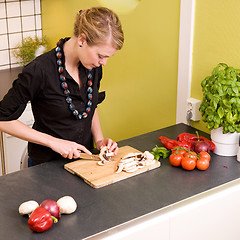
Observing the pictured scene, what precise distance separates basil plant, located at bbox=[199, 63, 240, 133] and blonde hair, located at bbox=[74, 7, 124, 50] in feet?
1.45

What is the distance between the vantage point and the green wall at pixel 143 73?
222 centimetres

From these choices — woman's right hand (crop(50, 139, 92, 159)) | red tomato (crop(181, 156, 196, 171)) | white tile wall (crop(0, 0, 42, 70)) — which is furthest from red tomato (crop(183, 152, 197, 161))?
white tile wall (crop(0, 0, 42, 70))

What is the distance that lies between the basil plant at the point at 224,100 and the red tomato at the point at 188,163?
199mm

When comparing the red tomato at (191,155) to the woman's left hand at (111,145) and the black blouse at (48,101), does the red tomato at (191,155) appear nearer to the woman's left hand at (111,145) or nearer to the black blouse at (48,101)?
the woman's left hand at (111,145)

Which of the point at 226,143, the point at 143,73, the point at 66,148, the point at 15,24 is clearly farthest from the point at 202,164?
the point at 15,24

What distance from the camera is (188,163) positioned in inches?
66.7

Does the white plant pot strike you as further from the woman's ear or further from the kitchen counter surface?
the woman's ear

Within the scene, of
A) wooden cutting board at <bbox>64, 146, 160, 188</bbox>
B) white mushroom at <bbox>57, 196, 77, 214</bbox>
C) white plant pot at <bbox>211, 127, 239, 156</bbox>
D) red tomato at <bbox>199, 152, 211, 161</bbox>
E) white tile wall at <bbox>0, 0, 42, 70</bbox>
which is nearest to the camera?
white mushroom at <bbox>57, 196, 77, 214</bbox>

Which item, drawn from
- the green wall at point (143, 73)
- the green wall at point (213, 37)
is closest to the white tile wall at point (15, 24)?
the green wall at point (143, 73)

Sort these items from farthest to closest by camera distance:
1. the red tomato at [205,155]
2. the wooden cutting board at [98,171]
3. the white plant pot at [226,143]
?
the white plant pot at [226,143] → the red tomato at [205,155] → the wooden cutting board at [98,171]

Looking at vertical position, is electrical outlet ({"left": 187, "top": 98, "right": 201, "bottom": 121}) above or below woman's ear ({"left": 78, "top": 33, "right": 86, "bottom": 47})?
below

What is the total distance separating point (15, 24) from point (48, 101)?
1.52m

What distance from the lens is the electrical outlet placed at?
2131mm

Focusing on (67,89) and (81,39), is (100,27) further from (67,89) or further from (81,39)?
(67,89)
